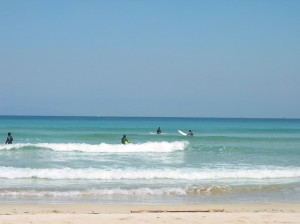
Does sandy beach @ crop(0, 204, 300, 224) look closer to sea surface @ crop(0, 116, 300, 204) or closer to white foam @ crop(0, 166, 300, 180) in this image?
sea surface @ crop(0, 116, 300, 204)

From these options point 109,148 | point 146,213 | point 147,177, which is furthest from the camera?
point 109,148

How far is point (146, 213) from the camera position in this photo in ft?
32.0

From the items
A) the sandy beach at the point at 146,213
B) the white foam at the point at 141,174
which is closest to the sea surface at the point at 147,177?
the white foam at the point at 141,174

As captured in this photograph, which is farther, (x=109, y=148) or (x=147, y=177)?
(x=109, y=148)

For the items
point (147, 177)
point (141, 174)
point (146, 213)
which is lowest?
point (146, 213)

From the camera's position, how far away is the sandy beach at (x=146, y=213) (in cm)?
896

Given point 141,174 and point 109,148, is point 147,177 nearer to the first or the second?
point 141,174

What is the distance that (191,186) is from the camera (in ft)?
45.6

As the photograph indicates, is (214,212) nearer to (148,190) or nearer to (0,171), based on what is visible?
(148,190)

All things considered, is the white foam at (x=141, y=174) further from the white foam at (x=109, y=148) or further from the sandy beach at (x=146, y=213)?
the white foam at (x=109, y=148)

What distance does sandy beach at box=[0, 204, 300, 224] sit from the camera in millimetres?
8961

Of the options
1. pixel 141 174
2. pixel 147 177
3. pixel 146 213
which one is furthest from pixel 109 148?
pixel 146 213

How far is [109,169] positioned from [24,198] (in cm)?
602

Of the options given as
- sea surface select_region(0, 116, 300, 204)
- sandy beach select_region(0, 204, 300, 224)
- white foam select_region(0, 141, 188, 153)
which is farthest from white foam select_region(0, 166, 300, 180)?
white foam select_region(0, 141, 188, 153)
